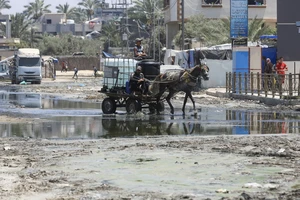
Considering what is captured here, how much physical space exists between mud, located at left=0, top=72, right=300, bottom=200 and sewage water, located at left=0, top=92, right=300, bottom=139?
1553 millimetres

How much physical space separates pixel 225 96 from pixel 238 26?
13.4 feet

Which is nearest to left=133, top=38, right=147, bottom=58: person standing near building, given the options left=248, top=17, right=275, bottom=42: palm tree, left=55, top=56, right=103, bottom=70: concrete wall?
left=248, top=17, right=275, bottom=42: palm tree

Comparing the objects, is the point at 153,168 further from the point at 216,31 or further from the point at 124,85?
the point at 216,31

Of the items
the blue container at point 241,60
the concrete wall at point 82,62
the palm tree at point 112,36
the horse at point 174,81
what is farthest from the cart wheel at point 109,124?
the palm tree at point 112,36

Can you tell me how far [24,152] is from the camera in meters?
13.8

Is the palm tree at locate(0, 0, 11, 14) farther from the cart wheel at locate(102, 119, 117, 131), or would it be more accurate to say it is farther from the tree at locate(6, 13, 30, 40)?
the cart wheel at locate(102, 119, 117, 131)

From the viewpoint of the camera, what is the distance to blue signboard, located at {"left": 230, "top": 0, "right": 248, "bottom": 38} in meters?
37.0

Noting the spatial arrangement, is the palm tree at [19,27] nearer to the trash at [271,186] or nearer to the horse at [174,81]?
the horse at [174,81]

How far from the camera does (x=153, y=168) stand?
1133cm

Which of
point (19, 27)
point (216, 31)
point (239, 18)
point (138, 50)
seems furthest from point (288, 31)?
point (19, 27)

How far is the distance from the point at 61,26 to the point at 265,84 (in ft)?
400

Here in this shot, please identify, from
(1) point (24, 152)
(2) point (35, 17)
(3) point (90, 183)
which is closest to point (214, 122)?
(1) point (24, 152)

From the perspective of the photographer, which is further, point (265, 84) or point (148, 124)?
point (265, 84)

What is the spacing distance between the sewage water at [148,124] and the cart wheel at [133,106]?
0.77 feet
